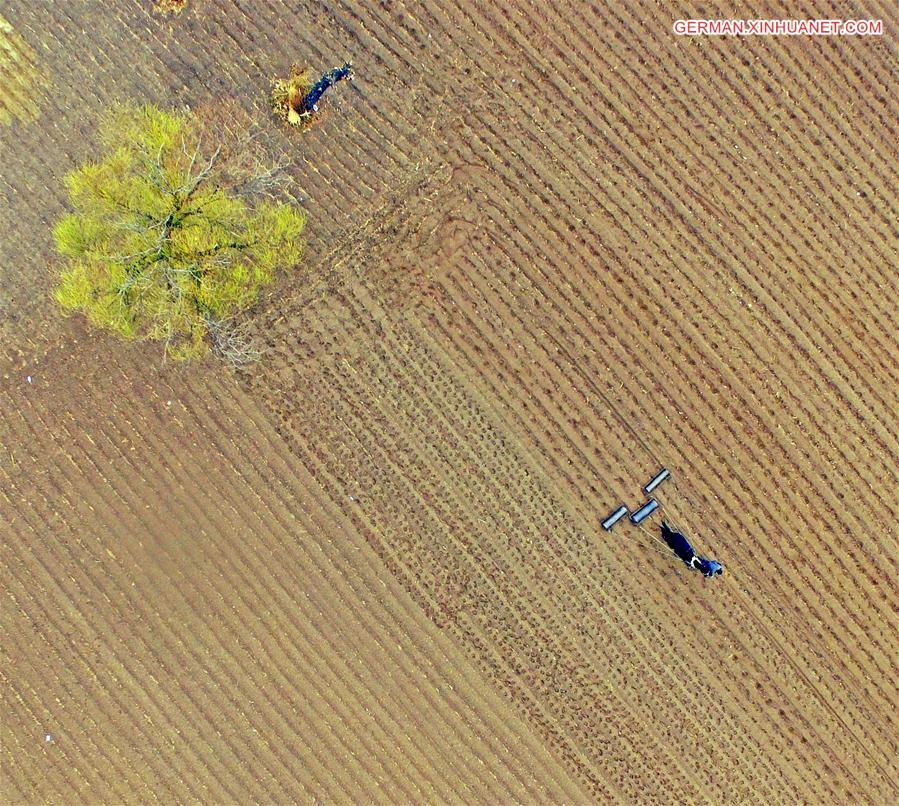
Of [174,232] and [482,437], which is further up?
[174,232]

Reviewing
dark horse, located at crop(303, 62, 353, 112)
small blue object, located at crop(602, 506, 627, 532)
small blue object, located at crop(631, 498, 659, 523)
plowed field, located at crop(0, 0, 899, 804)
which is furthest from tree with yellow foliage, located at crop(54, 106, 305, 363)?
small blue object, located at crop(631, 498, 659, 523)

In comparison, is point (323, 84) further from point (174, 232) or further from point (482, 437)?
point (482, 437)

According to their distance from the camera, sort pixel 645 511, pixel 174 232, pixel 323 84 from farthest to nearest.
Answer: pixel 645 511 < pixel 323 84 < pixel 174 232

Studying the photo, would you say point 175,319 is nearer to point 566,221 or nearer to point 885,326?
point 566,221

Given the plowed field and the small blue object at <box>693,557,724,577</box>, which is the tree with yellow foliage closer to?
the plowed field

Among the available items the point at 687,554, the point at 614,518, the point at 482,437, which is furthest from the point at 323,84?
the point at 687,554

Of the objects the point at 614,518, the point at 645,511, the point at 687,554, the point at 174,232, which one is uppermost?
the point at 174,232

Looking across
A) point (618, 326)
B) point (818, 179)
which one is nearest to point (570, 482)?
point (618, 326)
